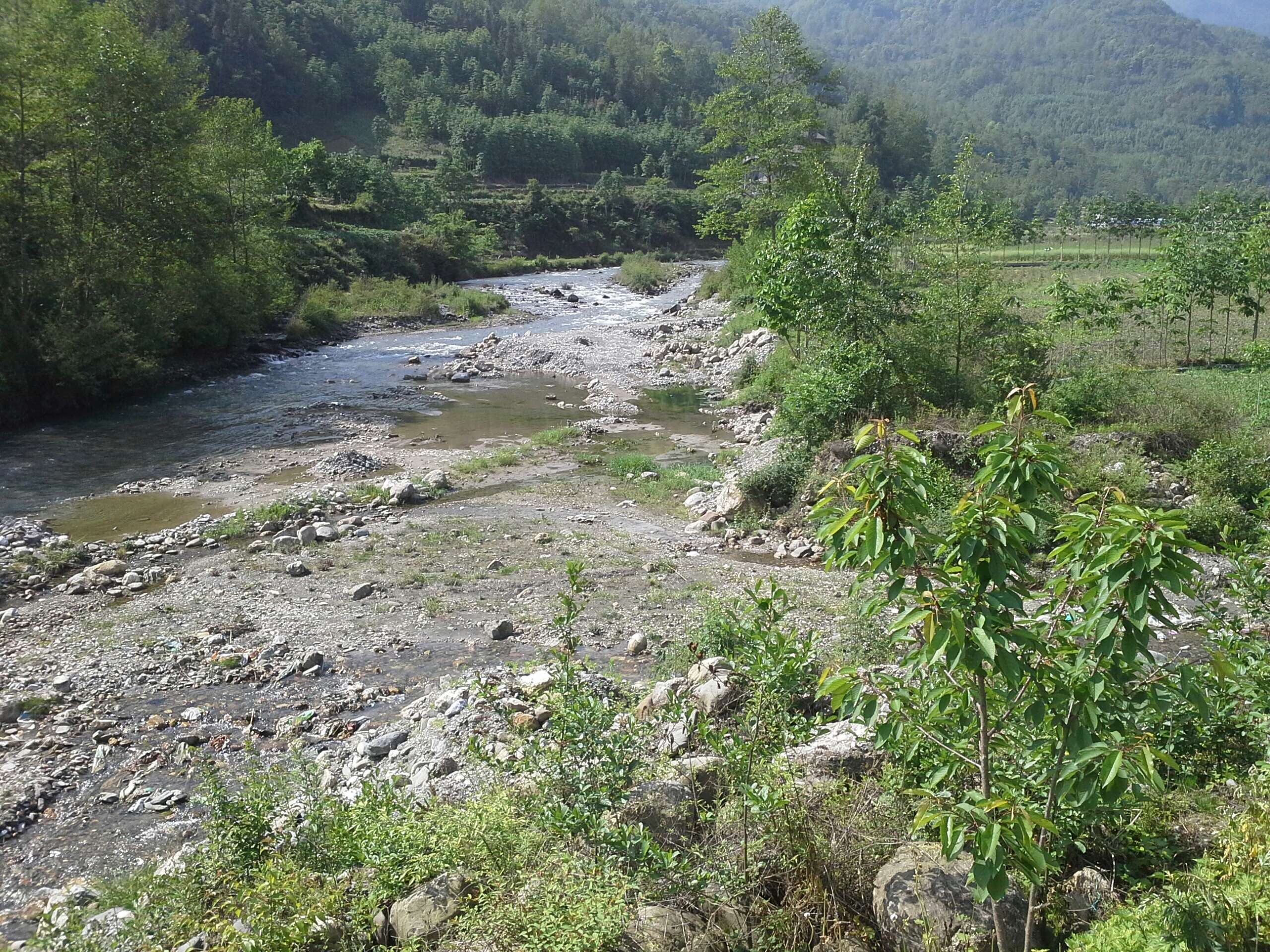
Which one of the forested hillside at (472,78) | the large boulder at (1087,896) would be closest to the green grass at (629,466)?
the large boulder at (1087,896)

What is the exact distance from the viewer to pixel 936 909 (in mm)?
3453

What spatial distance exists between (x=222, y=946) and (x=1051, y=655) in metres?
4.02

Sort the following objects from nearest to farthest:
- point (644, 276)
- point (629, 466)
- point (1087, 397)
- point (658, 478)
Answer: point (1087, 397), point (658, 478), point (629, 466), point (644, 276)

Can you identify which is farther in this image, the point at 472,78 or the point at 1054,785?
the point at 472,78

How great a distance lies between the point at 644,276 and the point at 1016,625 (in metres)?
44.6

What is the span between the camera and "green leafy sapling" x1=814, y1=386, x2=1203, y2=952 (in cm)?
265

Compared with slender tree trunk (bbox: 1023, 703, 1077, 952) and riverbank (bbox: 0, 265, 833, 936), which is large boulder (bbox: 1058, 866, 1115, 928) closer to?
slender tree trunk (bbox: 1023, 703, 1077, 952)

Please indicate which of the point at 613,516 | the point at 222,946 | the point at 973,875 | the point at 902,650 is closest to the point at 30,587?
the point at 613,516

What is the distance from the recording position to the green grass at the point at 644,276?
148 feet

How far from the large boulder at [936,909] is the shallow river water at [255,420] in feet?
48.4

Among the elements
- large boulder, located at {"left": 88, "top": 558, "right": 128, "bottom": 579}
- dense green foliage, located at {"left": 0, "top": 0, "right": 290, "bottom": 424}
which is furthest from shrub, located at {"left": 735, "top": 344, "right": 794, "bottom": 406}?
dense green foliage, located at {"left": 0, "top": 0, "right": 290, "bottom": 424}

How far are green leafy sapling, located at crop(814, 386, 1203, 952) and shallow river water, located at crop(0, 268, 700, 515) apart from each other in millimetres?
14935

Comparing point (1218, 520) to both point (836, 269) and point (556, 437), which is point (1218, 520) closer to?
point (836, 269)

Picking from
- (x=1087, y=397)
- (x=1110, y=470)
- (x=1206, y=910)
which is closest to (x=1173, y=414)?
(x=1087, y=397)
